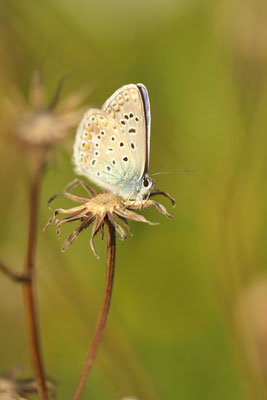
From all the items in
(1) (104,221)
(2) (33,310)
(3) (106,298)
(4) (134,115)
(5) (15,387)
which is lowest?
(5) (15,387)

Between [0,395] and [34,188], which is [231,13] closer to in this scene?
[34,188]

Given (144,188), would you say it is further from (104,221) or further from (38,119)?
(38,119)

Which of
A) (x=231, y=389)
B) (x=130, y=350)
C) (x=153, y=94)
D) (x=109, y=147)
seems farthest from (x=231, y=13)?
(x=231, y=389)

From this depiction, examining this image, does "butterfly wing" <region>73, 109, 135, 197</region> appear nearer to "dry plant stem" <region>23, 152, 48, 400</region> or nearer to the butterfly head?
the butterfly head

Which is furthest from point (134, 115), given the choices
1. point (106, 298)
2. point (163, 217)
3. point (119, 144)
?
point (163, 217)

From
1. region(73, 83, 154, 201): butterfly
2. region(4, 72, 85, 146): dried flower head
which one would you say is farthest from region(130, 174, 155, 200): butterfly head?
region(4, 72, 85, 146): dried flower head

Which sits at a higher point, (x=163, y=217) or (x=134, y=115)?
(x=134, y=115)

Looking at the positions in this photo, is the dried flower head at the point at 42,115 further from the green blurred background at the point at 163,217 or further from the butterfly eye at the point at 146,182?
the butterfly eye at the point at 146,182
